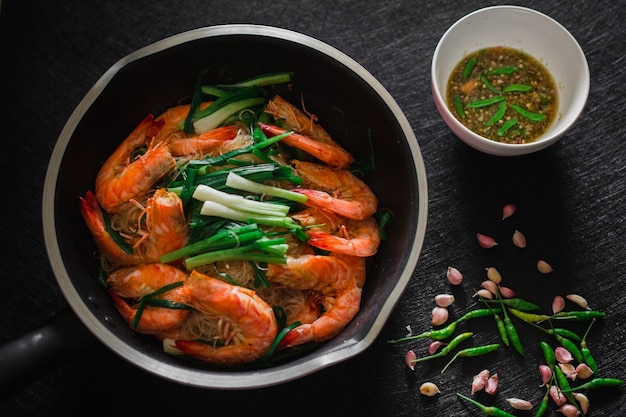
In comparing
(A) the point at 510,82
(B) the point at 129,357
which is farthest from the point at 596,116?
(B) the point at 129,357

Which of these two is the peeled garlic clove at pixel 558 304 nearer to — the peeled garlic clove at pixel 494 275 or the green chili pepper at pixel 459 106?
the peeled garlic clove at pixel 494 275

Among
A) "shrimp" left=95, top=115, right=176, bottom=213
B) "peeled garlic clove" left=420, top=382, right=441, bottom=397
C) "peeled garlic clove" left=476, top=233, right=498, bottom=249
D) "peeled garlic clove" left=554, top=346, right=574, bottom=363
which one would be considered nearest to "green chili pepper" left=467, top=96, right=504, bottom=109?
"peeled garlic clove" left=476, top=233, right=498, bottom=249

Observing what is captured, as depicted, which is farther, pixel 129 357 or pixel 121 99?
pixel 121 99

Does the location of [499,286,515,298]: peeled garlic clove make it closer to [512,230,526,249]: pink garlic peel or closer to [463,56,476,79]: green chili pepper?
[512,230,526,249]: pink garlic peel

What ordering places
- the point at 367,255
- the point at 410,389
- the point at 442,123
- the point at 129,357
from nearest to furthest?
the point at 129,357 < the point at 367,255 < the point at 410,389 < the point at 442,123

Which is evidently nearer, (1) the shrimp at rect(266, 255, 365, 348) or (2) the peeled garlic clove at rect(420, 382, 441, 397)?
(1) the shrimp at rect(266, 255, 365, 348)

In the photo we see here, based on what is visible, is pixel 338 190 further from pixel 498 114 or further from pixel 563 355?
pixel 563 355

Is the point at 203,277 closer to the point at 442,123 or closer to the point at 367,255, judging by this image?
the point at 367,255
